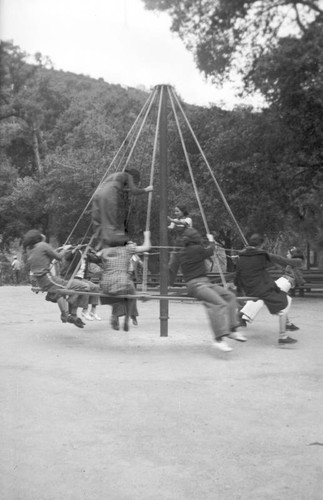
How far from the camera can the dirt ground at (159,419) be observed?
1923mm

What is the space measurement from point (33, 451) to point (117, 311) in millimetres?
2434

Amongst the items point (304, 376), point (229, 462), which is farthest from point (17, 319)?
point (229, 462)

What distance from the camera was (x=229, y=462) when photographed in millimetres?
2166

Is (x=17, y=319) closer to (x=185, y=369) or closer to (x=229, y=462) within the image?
(x=185, y=369)

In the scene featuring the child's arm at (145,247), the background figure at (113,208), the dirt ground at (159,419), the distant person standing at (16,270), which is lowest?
the distant person standing at (16,270)

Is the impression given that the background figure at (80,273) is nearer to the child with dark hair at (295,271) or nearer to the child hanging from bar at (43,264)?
the child hanging from bar at (43,264)

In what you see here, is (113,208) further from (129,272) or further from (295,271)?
(295,271)

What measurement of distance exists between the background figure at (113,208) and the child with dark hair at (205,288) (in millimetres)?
1371

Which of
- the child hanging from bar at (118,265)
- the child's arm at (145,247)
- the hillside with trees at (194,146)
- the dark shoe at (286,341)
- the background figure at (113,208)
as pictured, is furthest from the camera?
the dark shoe at (286,341)

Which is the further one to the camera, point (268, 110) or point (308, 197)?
point (308, 197)

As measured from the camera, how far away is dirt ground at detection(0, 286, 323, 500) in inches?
75.7

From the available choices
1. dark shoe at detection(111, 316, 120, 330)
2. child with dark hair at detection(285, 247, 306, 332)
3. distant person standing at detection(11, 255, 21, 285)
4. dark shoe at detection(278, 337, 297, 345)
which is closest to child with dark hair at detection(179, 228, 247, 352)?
dark shoe at detection(111, 316, 120, 330)

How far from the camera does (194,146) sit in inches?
285

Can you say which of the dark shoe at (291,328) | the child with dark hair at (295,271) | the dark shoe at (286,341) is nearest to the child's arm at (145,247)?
the child with dark hair at (295,271)
